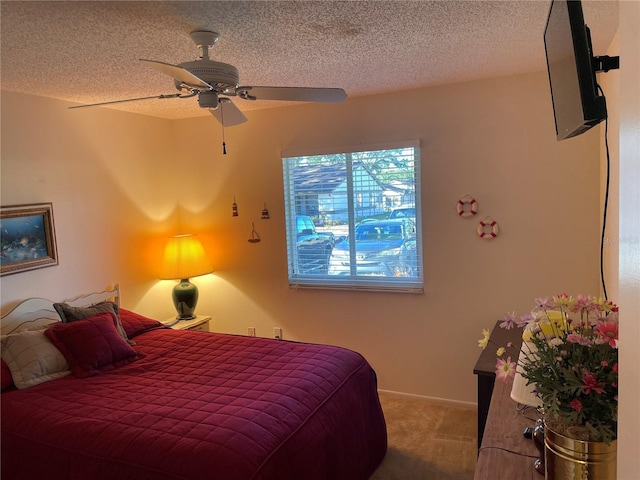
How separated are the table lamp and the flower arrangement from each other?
3398 millimetres

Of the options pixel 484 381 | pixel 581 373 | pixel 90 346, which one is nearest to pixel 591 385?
pixel 581 373

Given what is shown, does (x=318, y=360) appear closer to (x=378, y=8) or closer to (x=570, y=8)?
(x=378, y=8)

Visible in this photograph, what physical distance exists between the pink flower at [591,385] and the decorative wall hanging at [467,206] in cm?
246

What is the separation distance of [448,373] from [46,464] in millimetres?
2745

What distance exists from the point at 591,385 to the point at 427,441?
230 cm

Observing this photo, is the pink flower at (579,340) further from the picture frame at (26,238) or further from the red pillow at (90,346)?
the picture frame at (26,238)

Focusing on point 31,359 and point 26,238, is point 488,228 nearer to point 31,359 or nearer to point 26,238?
point 31,359

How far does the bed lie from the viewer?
6.91 feet

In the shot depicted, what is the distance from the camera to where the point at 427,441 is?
330 centimetres

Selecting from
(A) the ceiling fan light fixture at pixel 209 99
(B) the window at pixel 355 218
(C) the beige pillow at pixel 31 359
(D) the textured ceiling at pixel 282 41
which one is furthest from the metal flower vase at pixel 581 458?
(C) the beige pillow at pixel 31 359

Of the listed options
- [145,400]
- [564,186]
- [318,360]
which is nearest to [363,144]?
[564,186]

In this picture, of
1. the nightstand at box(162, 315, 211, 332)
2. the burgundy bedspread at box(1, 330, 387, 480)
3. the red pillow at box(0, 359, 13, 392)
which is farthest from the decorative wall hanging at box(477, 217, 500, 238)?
the red pillow at box(0, 359, 13, 392)

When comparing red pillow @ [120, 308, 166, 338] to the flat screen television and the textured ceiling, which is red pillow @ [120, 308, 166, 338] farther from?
the flat screen television

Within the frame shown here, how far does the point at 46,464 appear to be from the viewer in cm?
226
